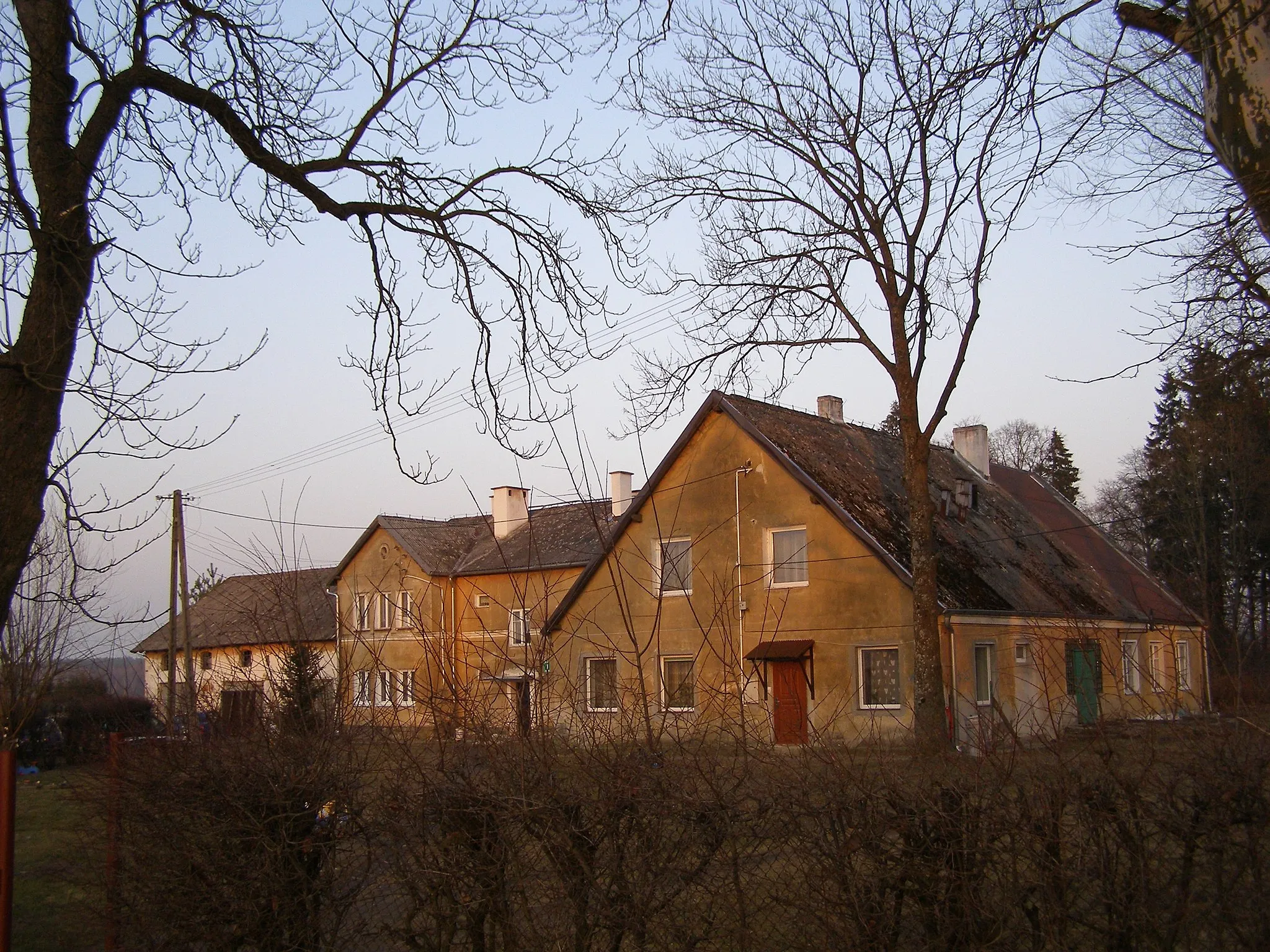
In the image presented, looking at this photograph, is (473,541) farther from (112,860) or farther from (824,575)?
(112,860)

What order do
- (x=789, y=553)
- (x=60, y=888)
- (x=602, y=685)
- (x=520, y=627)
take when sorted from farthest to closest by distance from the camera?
(x=789, y=553) → (x=60, y=888) → (x=520, y=627) → (x=602, y=685)

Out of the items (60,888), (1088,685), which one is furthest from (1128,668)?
(60,888)

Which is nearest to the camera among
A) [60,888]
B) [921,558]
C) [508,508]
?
[60,888]

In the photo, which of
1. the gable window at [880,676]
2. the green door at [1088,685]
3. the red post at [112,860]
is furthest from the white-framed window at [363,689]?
the gable window at [880,676]

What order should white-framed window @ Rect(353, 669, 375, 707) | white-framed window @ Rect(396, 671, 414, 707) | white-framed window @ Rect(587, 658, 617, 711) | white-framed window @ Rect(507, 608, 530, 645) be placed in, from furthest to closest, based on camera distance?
white-framed window @ Rect(353, 669, 375, 707), white-framed window @ Rect(396, 671, 414, 707), white-framed window @ Rect(587, 658, 617, 711), white-framed window @ Rect(507, 608, 530, 645)

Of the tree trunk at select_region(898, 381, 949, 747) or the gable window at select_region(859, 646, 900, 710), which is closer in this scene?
the tree trunk at select_region(898, 381, 949, 747)

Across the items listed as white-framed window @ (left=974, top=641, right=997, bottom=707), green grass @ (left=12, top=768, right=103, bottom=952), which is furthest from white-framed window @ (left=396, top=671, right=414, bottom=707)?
white-framed window @ (left=974, top=641, right=997, bottom=707)

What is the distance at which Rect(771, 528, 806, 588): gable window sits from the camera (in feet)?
74.0

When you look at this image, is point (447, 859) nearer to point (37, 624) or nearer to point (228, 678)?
point (228, 678)

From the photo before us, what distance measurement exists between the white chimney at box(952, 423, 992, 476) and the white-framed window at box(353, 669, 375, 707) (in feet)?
93.0

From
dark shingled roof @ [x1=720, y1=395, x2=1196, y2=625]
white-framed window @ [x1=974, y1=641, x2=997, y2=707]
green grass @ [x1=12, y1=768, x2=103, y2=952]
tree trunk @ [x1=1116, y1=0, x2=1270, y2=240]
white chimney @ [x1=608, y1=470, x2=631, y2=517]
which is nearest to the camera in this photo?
tree trunk @ [x1=1116, y1=0, x2=1270, y2=240]

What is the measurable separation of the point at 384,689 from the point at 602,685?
1202mm

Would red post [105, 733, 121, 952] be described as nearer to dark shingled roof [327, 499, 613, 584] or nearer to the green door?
the green door

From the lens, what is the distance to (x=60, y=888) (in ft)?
30.5
